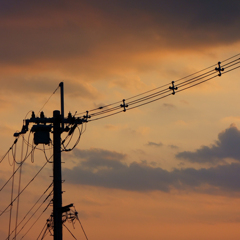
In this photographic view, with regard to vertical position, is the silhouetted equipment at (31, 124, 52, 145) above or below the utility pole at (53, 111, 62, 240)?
above

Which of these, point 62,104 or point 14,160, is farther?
point 14,160

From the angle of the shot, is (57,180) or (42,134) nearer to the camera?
(57,180)

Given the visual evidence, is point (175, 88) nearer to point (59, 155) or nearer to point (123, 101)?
point (123, 101)

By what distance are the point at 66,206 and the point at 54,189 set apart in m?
1.35

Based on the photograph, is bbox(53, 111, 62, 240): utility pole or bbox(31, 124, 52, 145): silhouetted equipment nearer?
bbox(53, 111, 62, 240): utility pole

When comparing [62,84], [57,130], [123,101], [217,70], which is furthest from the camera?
[62,84]

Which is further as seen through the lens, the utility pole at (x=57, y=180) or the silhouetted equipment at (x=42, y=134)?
the silhouetted equipment at (x=42, y=134)

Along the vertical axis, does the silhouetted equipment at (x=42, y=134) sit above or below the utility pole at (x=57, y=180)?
above

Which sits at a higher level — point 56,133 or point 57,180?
point 56,133

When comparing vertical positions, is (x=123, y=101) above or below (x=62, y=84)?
below

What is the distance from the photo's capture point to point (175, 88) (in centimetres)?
3152

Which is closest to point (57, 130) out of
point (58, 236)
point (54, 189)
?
point (54, 189)

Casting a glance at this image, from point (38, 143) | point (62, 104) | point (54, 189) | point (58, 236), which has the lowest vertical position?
point (58, 236)

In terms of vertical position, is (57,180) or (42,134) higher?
(42,134)
